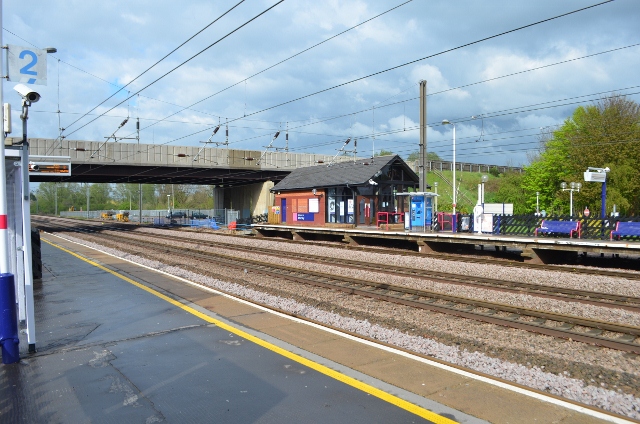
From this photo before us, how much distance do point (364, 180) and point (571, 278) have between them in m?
18.7

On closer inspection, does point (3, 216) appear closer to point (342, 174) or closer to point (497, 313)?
point (497, 313)

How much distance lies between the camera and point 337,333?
7.91 meters

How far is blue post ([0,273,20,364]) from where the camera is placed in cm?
624

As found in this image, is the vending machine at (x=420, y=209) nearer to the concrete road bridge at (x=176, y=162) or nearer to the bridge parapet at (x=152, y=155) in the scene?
the concrete road bridge at (x=176, y=162)

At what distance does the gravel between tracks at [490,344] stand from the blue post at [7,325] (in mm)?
5197

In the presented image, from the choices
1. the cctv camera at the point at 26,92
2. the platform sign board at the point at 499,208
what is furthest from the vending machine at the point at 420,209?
the cctv camera at the point at 26,92

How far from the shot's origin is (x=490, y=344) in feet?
26.3

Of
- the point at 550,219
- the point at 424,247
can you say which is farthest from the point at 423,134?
the point at 550,219

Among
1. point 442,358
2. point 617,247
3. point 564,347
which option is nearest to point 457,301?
point 564,347

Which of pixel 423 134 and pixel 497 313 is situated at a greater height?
pixel 423 134

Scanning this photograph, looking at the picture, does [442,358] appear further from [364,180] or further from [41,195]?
[41,195]

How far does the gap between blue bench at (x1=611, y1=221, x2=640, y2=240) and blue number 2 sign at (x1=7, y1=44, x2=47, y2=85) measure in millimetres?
20820

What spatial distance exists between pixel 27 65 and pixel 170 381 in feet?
18.5

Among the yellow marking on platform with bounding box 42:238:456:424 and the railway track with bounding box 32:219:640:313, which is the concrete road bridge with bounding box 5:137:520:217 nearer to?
the railway track with bounding box 32:219:640:313
